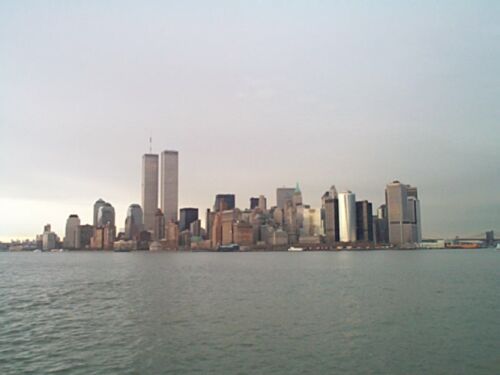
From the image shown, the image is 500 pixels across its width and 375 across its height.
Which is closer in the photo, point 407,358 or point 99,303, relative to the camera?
→ point 407,358

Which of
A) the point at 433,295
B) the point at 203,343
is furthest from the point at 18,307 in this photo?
the point at 433,295

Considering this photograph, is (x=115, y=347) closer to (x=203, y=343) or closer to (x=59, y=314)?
(x=203, y=343)

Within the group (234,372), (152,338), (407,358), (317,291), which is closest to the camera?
(234,372)

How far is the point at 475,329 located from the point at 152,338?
955 inches

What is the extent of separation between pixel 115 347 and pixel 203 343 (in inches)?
224

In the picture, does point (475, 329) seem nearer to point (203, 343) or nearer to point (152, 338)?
point (203, 343)

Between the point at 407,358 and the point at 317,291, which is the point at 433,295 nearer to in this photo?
the point at 317,291

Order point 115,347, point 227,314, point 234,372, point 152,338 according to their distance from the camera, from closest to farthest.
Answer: point 234,372, point 115,347, point 152,338, point 227,314

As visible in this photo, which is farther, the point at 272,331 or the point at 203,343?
the point at 272,331

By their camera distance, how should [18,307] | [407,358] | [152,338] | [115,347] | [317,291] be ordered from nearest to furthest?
1. [407,358]
2. [115,347]
3. [152,338]
4. [18,307]
5. [317,291]

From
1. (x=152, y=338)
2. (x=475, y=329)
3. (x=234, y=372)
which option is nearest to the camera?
(x=234, y=372)

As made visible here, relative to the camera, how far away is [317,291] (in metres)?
65.2

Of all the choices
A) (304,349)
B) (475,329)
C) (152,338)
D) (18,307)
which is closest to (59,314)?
(18,307)

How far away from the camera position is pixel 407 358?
97.1 feet
